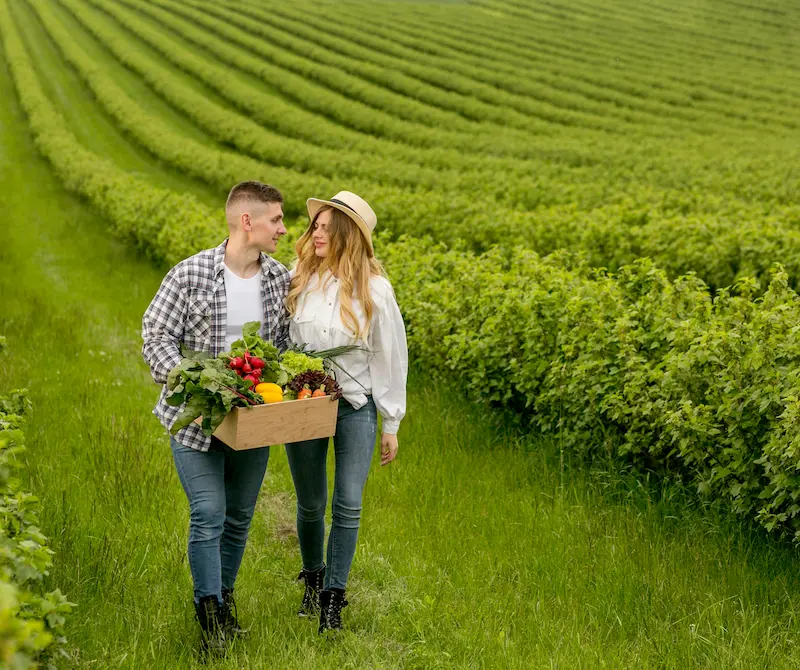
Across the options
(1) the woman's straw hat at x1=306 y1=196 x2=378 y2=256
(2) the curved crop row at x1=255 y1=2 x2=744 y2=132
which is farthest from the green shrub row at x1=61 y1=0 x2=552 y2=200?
(1) the woman's straw hat at x1=306 y1=196 x2=378 y2=256

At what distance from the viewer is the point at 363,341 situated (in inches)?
168

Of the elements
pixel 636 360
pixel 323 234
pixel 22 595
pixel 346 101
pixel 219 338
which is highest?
pixel 323 234

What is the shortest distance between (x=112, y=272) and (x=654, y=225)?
8.66 metres

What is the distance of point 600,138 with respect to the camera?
31719mm

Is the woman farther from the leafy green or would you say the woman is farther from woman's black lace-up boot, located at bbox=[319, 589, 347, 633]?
the leafy green

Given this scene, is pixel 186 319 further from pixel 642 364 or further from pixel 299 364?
pixel 642 364

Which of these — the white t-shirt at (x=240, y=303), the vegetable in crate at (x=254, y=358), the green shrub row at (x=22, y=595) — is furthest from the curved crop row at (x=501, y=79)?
the green shrub row at (x=22, y=595)

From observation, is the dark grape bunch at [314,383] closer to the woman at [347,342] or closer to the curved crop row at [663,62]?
the woman at [347,342]

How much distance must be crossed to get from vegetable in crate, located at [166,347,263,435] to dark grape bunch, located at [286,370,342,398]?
0.66 ft

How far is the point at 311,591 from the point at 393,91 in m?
39.1

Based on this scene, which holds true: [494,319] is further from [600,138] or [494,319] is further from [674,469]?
[600,138]

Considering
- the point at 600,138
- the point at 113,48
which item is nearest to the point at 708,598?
the point at 600,138

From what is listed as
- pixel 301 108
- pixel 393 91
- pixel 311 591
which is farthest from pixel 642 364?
pixel 393 91

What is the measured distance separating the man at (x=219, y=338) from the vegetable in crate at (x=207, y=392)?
7.5 inches
